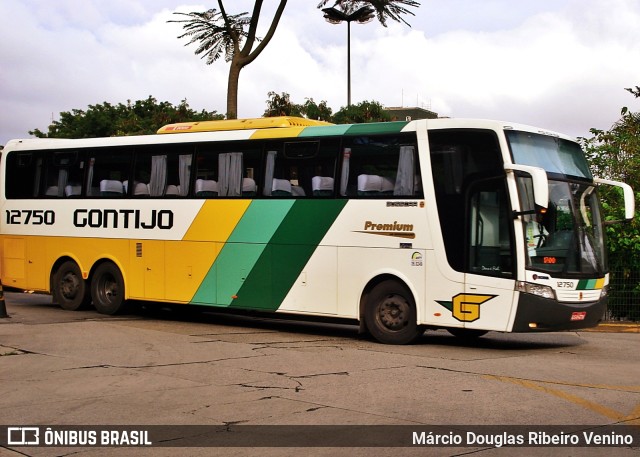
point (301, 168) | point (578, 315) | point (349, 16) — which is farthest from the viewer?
point (349, 16)

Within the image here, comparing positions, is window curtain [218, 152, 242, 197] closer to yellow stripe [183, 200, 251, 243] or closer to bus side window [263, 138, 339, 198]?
yellow stripe [183, 200, 251, 243]

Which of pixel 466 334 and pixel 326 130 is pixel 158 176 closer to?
pixel 326 130

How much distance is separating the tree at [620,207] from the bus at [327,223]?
5108mm

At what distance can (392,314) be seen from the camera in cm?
1505

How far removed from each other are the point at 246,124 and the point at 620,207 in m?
8.94

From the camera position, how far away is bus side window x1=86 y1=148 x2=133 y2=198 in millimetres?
18922

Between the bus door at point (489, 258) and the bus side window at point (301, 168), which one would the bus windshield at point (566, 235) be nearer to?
the bus door at point (489, 258)

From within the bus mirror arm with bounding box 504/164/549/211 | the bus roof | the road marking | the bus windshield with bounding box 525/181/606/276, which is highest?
the bus roof

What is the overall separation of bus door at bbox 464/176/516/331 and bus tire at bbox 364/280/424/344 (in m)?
0.96

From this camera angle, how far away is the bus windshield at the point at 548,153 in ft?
46.1

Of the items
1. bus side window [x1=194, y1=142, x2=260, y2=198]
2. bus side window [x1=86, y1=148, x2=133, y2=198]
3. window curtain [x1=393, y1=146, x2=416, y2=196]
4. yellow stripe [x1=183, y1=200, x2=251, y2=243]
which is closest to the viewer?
window curtain [x1=393, y1=146, x2=416, y2=196]

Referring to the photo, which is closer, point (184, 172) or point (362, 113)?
point (184, 172)

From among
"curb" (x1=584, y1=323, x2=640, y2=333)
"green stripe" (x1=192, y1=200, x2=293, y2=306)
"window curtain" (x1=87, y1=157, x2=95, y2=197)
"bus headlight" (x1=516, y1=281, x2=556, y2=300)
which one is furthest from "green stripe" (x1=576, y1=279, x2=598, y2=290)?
"window curtain" (x1=87, y1=157, x2=95, y2=197)

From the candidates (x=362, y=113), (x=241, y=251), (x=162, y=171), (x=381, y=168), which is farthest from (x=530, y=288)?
(x=362, y=113)
